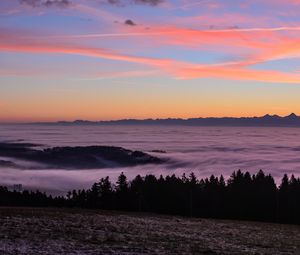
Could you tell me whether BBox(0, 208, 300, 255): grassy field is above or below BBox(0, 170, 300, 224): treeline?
above

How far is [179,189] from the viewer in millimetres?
72062

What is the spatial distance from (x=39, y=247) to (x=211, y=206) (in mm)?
52201

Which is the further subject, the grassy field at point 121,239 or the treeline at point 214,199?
the treeline at point 214,199

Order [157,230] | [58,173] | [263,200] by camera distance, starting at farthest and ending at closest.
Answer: [58,173] < [263,200] < [157,230]

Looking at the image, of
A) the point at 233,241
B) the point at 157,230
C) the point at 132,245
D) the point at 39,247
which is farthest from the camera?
the point at 157,230

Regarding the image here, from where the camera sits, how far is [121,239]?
25188 mm

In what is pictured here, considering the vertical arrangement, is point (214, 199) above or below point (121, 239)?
below

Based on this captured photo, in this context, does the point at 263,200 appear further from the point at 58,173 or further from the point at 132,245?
the point at 58,173

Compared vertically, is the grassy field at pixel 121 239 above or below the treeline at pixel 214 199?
above

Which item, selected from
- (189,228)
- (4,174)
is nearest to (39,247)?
(189,228)

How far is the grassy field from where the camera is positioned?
21.5m

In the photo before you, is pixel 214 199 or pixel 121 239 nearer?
pixel 121 239

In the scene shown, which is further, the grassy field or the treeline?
the treeline

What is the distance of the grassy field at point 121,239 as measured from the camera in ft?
70.5
